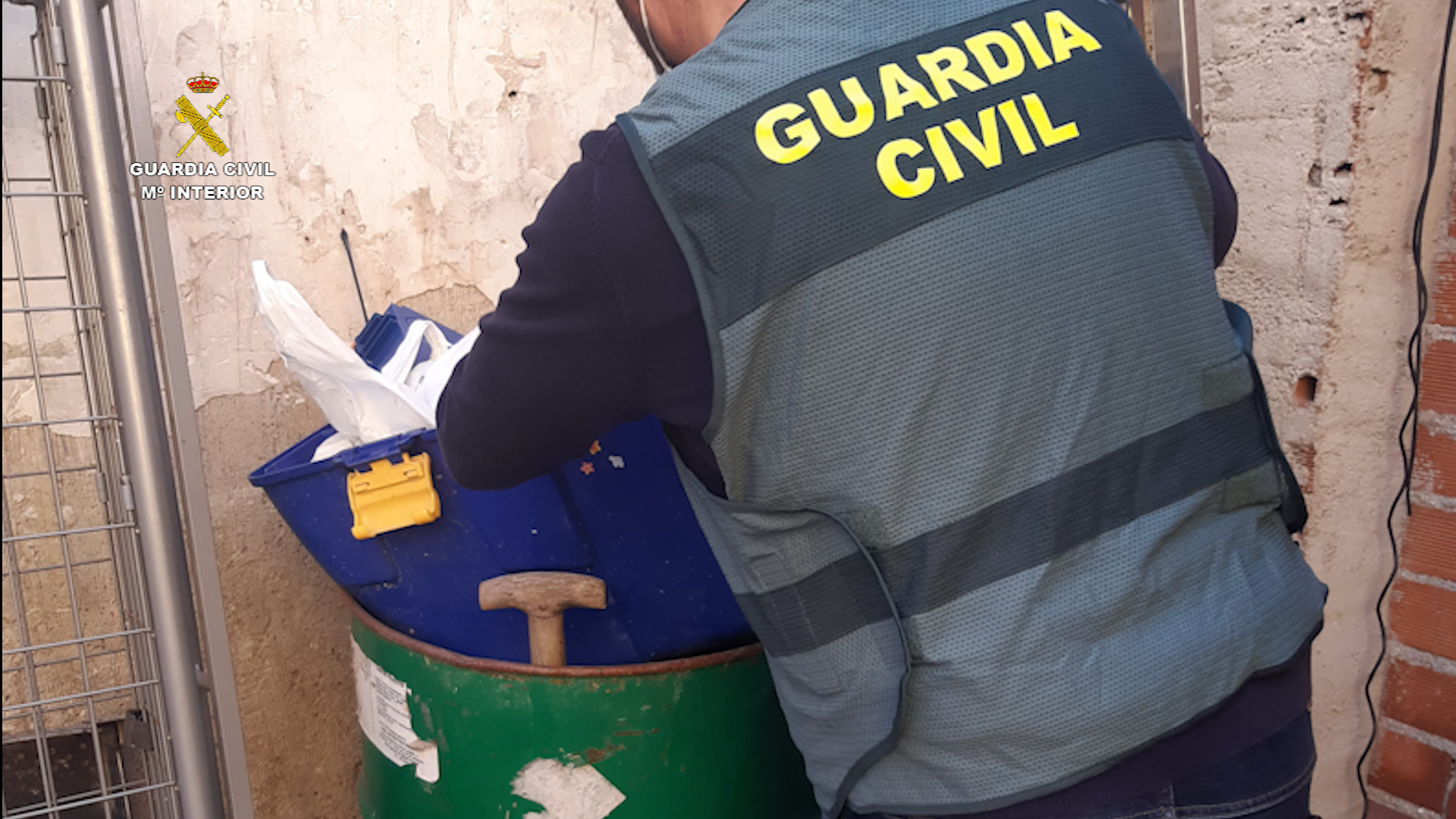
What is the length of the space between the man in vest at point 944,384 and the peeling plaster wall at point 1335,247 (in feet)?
2.12

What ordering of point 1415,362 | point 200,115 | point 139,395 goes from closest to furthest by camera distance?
1. point 139,395
2. point 1415,362
3. point 200,115

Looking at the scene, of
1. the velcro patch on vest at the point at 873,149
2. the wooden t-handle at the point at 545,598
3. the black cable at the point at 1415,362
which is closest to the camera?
the velcro patch on vest at the point at 873,149

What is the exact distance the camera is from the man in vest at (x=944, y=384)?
2.32 ft

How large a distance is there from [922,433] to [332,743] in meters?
1.28

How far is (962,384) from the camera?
0.71 m

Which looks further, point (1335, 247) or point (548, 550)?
point (1335, 247)

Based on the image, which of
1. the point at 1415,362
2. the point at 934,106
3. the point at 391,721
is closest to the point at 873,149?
the point at 934,106

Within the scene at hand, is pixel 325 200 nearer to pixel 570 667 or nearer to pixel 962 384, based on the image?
pixel 570 667

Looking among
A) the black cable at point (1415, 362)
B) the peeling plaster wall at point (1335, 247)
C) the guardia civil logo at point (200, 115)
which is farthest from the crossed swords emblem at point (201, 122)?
the black cable at point (1415, 362)

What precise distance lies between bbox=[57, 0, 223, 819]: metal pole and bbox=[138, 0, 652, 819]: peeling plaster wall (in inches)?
10.7

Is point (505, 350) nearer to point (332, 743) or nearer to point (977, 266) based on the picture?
point (977, 266)

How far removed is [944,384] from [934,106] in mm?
205

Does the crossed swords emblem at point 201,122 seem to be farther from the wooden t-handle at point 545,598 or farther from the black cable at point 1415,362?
the black cable at point 1415,362

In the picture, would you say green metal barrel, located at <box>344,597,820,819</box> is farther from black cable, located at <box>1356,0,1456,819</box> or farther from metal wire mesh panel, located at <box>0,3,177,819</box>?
black cable, located at <box>1356,0,1456,819</box>
